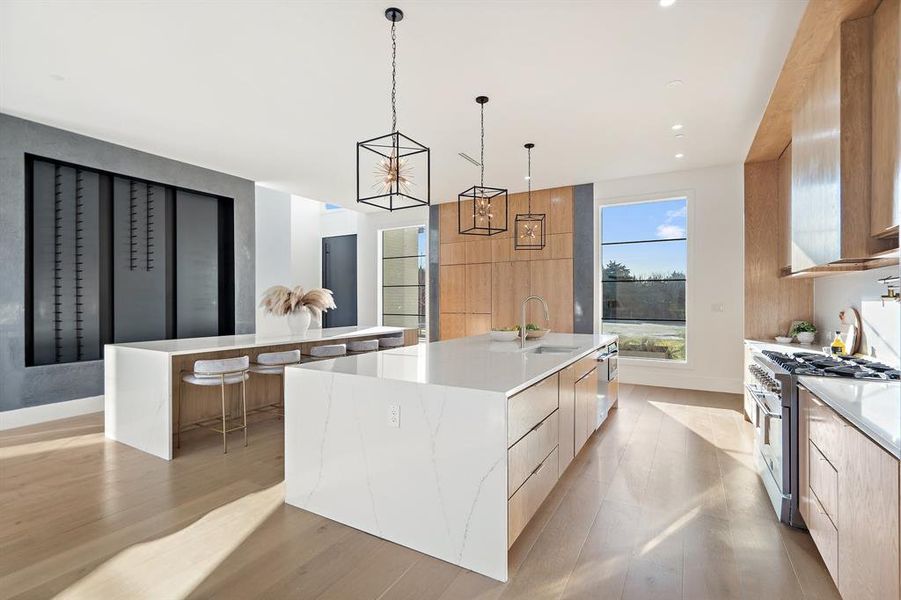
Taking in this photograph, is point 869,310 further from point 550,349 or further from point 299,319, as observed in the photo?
point 299,319

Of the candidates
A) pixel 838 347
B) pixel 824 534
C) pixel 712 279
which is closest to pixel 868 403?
pixel 824 534

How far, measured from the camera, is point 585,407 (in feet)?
11.5

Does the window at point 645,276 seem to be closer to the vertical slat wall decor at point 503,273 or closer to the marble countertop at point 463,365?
the vertical slat wall decor at point 503,273

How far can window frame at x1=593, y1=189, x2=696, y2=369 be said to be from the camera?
20.6 feet

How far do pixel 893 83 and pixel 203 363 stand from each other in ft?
15.2

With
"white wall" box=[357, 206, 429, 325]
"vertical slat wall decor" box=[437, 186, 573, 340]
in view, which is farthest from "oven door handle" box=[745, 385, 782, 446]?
"white wall" box=[357, 206, 429, 325]

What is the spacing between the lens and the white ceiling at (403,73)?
2.87m

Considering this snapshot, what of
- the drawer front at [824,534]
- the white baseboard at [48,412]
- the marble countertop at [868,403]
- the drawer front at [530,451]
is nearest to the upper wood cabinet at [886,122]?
the marble countertop at [868,403]

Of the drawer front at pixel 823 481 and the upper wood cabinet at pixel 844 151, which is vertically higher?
the upper wood cabinet at pixel 844 151

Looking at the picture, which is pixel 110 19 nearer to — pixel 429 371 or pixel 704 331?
pixel 429 371

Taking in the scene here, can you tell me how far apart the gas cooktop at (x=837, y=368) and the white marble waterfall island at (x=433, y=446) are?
1300 mm

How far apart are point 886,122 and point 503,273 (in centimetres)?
574

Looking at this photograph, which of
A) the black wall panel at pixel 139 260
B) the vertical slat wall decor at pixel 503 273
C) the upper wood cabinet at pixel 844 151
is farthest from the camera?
the vertical slat wall decor at pixel 503 273

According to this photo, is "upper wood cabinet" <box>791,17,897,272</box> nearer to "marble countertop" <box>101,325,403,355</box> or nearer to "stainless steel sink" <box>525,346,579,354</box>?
"stainless steel sink" <box>525,346,579,354</box>
